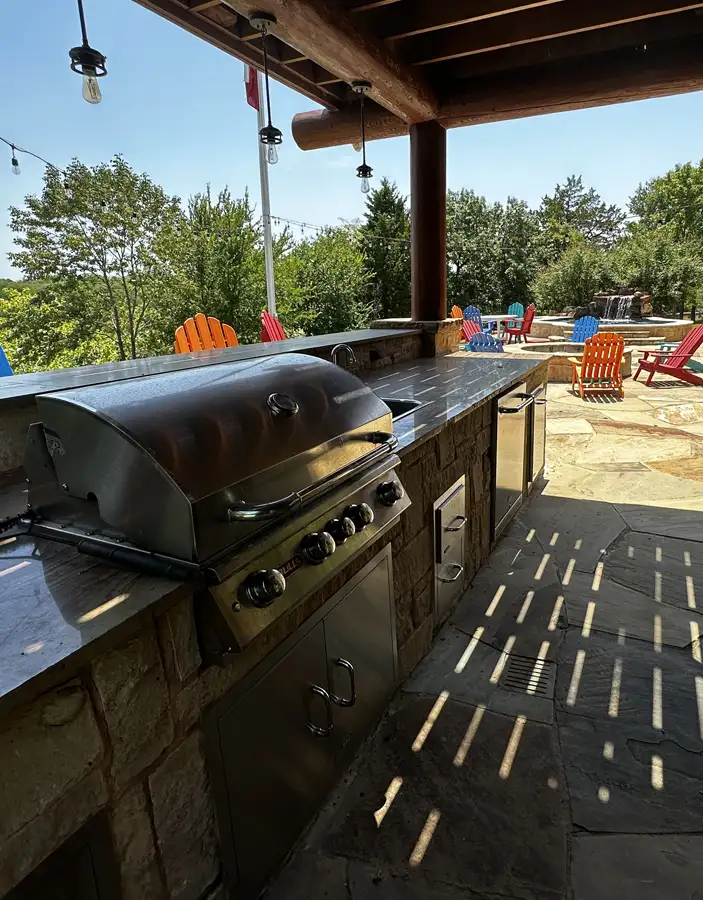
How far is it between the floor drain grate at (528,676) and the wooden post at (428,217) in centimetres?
305

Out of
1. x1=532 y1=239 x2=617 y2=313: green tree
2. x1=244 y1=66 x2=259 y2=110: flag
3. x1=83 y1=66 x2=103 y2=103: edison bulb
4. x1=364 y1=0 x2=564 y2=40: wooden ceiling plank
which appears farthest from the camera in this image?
x1=532 y1=239 x2=617 y2=313: green tree

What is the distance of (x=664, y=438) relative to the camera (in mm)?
5125

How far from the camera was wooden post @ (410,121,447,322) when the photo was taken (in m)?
4.19

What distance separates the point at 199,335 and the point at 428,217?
209 cm

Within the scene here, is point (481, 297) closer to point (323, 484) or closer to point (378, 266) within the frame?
point (378, 266)

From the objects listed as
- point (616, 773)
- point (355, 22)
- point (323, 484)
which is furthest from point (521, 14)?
point (616, 773)

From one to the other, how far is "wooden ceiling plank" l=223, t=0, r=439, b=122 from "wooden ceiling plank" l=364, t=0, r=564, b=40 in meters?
0.10

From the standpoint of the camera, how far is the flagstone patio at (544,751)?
1.37 metres

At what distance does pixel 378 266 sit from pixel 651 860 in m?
20.1

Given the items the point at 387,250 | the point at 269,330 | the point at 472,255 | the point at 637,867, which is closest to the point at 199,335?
the point at 269,330

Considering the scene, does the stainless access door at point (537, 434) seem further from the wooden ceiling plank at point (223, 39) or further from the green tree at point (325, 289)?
Answer: the green tree at point (325, 289)

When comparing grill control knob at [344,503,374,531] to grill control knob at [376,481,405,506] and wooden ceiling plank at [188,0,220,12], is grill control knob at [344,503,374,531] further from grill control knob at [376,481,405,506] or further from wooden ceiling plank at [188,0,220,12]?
wooden ceiling plank at [188,0,220,12]

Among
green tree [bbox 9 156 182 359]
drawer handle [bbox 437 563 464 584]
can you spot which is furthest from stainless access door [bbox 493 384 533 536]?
green tree [bbox 9 156 182 359]

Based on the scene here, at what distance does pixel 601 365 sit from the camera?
731 cm
